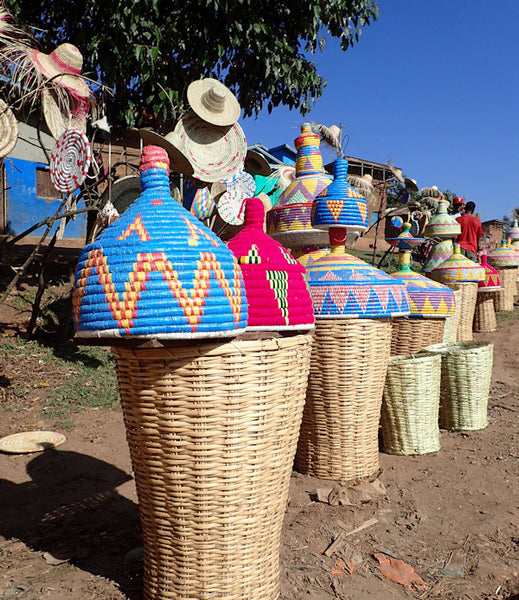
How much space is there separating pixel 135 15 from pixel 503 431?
5230 mm

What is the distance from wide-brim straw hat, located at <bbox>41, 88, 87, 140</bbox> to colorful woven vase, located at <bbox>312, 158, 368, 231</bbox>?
2.47 metres

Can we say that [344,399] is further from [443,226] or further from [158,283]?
[443,226]

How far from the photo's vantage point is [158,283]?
1.42 metres

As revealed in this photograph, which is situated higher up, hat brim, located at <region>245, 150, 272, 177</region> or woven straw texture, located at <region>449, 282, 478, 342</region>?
hat brim, located at <region>245, 150, 272, 177</region>

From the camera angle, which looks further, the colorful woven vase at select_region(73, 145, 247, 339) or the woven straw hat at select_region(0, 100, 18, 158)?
→ the woven straw hat at select_region(0, 100, 18, 158)

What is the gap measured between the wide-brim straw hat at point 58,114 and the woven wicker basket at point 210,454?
3.42 m

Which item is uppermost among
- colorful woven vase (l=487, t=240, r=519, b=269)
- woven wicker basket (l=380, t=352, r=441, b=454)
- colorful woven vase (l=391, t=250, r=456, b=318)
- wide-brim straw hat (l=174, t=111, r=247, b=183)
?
wide-brim straw hat (l=174, t=111, r=247, b=183)

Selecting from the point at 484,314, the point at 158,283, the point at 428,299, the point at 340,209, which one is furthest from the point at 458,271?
the point at 158,283

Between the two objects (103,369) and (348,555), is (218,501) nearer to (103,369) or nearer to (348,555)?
(348,555)

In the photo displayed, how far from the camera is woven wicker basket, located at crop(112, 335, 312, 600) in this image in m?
1.58

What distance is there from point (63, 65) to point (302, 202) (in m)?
2.60

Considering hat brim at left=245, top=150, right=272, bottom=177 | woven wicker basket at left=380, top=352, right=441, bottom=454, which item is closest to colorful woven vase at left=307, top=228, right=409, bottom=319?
woven wicker basket at left=380, top=352, right=441, bottom=454

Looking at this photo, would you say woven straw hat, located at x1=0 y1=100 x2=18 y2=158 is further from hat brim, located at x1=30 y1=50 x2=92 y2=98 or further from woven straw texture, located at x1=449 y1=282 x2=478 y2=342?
woven straw texture, located at x1=449 y1=282 x2=478 y2=342

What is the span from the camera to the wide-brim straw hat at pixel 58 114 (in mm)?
4344
